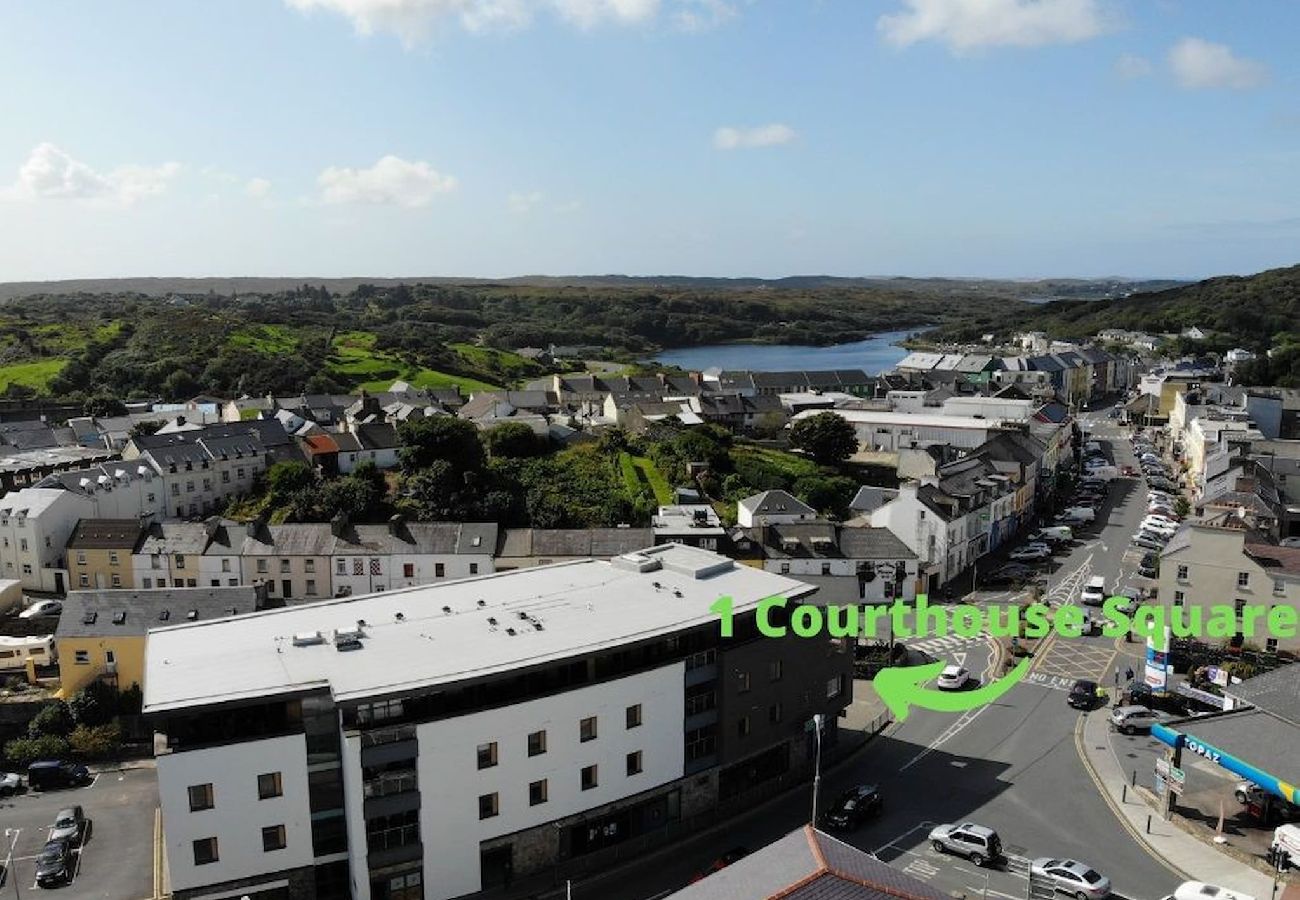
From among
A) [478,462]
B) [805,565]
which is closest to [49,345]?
[478,462]

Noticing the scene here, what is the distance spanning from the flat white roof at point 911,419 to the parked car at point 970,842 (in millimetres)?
52821

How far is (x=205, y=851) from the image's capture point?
904 inches

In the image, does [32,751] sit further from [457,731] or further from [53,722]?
[457,731]

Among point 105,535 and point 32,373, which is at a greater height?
point 32,373

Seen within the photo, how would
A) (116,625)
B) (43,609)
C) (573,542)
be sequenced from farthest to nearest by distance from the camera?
(573,542)
(43,609)
(116,625)

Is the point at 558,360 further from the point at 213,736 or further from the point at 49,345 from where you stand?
the point at 213,736

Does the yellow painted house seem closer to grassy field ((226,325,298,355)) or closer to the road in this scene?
the road

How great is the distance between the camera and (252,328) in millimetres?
129875

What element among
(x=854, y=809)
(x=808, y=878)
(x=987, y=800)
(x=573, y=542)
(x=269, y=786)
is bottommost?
(x=987, y=800)

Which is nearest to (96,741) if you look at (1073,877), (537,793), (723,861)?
(537,793)

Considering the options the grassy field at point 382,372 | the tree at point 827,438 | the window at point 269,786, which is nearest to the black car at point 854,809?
the window at point 269,786

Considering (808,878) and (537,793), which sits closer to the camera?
(808,878)

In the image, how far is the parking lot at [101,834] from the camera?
86.1ft

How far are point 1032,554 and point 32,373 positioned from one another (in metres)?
97.8
